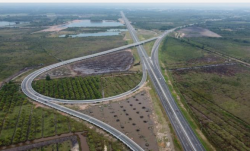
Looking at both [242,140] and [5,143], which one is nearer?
[5,143]

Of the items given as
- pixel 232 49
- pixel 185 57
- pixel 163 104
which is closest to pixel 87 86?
pixel 163 104

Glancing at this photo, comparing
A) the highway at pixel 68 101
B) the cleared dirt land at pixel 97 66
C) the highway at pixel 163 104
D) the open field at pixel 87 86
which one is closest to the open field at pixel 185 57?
the highway at pixel 163 104

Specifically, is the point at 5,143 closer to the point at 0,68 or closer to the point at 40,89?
the point at 40,89

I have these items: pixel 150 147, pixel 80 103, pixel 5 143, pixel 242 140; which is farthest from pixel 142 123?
pixel 5 143

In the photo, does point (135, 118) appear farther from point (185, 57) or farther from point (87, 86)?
point (185, 57)

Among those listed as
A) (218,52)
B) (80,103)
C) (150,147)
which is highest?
(218,52)

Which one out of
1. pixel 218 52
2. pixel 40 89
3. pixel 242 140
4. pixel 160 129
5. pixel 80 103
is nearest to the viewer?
pixel 242 140

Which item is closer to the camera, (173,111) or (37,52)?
(173,111)
